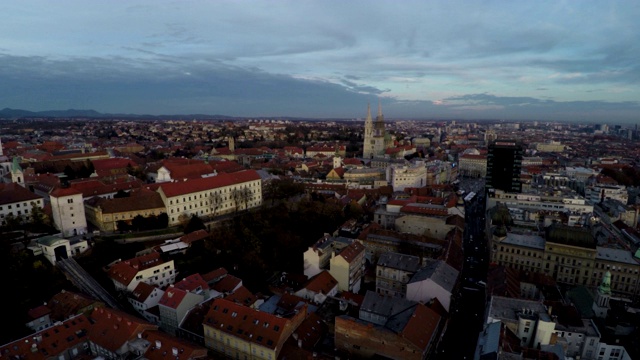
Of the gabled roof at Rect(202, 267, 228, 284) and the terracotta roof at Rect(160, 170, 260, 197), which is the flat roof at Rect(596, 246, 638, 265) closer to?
the gabled roof at Rect(202, 267, 228, 284)

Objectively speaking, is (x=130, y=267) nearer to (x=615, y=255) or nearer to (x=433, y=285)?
(x=433, y=285)

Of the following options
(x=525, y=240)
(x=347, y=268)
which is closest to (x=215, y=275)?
(x=347, y=268)

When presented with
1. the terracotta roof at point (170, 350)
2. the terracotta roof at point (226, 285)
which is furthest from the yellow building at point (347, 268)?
the terracotta roof at point (170, 350)

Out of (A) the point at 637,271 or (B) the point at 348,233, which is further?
(B) the point at 348,233

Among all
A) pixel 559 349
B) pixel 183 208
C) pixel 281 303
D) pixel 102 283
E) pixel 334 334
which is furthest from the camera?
pixel 183 208

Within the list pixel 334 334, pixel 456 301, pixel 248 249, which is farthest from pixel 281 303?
pixel 456 301

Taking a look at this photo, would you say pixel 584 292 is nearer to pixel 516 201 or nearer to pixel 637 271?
pixel 637 271

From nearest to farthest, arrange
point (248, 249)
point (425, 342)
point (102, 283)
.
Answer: point (425, 342) < point (102, 283) < point (248, 249)
